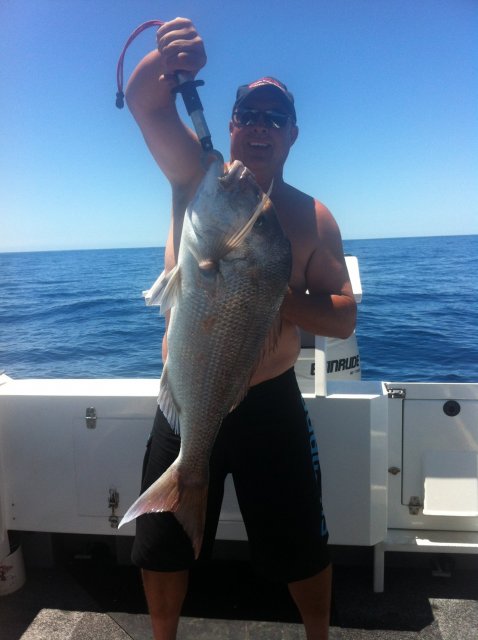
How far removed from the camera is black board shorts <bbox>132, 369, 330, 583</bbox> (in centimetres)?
237

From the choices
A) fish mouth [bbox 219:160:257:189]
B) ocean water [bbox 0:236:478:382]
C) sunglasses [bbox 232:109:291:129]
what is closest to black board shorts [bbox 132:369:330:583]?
fish mouth [bbox 219:160:257:189]

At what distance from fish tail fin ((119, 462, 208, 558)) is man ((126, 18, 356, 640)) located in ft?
0.71

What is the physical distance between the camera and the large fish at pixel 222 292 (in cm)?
181

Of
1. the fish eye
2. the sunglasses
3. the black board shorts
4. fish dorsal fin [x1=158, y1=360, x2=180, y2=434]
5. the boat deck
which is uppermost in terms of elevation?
the sunglasses

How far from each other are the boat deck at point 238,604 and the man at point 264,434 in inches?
22.0

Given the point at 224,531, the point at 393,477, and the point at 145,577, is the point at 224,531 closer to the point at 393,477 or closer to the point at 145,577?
the point at 145,577

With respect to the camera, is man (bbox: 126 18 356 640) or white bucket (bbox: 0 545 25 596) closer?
man (bbox: 126 18 356 640)

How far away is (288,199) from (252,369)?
1.00 m

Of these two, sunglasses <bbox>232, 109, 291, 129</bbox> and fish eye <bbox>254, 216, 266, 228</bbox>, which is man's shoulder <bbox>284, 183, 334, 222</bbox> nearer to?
sunglasses <bbox>232, 109, 291, 129</bbox>

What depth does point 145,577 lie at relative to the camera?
2.45 m

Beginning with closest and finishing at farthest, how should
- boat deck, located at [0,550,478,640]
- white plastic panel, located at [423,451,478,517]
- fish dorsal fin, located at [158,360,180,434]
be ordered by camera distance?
fish dorsal fin, located at [158,360,180,434], boat deck, located at [0,550,478,640], white plastic panel, located at [423,451,478,517]

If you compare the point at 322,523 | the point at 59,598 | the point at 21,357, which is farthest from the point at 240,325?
the point at 21,357

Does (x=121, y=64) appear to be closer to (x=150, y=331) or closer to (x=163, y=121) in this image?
(x=163, y=121)

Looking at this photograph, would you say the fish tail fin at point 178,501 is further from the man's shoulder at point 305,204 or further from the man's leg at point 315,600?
the man's shoulder at point 305,204
